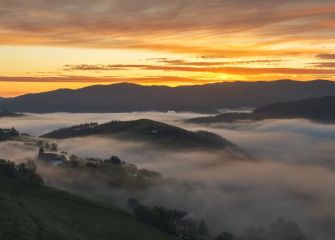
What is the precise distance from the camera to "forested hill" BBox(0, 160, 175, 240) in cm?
13012

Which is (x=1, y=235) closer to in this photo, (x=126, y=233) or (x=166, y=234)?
(x=126, y=233)

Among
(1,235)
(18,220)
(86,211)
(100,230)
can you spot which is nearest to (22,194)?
(86,211)

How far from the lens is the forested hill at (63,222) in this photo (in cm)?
13012

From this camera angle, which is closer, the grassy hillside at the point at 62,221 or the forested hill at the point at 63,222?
the forested hill at the point at 63,222

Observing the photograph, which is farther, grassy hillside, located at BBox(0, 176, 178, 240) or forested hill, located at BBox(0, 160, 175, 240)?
grassy hillside, located at BBox(0, 176, 178, 240)

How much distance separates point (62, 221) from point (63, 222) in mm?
1014

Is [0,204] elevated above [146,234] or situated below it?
above

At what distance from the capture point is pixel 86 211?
18750cm

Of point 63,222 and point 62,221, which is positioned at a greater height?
point 62,221

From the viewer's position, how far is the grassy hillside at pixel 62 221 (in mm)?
130250

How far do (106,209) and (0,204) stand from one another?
57.8 meters

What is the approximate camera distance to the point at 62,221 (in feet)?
521

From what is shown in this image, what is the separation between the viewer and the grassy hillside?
427 feet

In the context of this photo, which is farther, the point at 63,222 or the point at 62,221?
the point at 62,221
